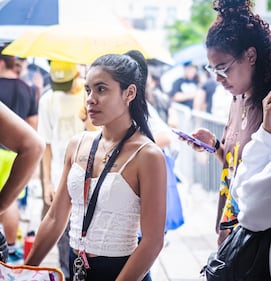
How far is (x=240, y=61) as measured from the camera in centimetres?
277

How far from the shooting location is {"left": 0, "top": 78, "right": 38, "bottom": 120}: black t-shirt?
571 cm

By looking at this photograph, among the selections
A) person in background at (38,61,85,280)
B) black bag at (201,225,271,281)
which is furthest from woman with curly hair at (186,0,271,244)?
person in background at (38,61,85,280)

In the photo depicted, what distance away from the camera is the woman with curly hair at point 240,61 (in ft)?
9.07

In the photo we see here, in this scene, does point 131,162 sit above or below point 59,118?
above

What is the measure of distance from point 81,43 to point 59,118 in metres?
0.72

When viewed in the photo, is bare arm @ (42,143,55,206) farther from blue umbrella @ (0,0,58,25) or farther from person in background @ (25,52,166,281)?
person in background @ (25,52,166,281)

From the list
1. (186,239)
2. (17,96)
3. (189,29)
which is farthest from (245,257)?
(189,29)

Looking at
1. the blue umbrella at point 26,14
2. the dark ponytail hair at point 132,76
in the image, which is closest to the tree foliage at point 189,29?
the blue umbrella at point 26,14

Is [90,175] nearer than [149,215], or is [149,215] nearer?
[149,215]

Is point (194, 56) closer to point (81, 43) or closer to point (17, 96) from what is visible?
point (17, 96)

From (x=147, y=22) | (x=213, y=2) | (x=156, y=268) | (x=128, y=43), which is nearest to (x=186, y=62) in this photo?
(x=156, y=268)

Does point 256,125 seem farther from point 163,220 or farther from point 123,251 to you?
point 123,251

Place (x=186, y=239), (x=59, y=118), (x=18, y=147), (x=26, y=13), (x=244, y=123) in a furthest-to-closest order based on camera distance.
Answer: (x=186, y=239), (x=26, y=13), (x=59, y=118), (x=244, y=123), (x=18, y=147)

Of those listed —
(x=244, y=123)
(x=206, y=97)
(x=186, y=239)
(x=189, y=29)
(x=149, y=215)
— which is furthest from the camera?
(x=189, y=29)
